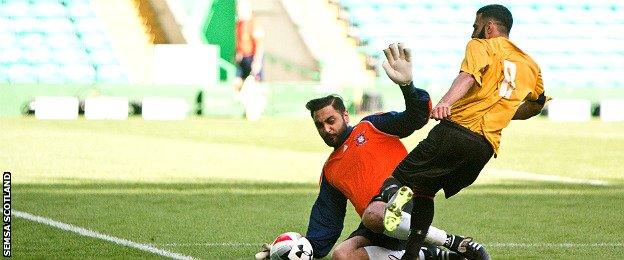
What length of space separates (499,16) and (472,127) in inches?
27.1

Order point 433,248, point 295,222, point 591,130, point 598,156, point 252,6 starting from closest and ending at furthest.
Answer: point 433,248 < point 295,222 < point 598,156 < point 591,130 < point 252,6

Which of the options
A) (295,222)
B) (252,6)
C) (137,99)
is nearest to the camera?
(295,222)

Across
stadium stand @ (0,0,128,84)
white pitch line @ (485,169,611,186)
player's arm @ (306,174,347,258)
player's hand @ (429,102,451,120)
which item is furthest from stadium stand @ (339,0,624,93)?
player's hand @ (429,102,451,120)

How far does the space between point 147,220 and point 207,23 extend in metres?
25.0

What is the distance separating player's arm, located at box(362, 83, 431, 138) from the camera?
26.0 feet

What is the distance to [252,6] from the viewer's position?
35156 mm

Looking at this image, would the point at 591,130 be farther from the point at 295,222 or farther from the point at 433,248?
the point at 433,248

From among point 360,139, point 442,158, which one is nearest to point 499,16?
point 442,158

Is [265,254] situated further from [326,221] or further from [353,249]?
[353,249]

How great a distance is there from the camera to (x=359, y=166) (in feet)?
27.2

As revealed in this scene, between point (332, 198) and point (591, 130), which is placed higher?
point (332, 198)

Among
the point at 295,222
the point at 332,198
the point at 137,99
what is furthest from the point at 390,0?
the point at 332,198

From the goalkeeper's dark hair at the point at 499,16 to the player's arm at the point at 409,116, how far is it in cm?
58

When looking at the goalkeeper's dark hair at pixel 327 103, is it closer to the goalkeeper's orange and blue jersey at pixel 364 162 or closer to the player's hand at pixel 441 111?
the goalkeeper's orange and blue jersey at pixel 364 162
